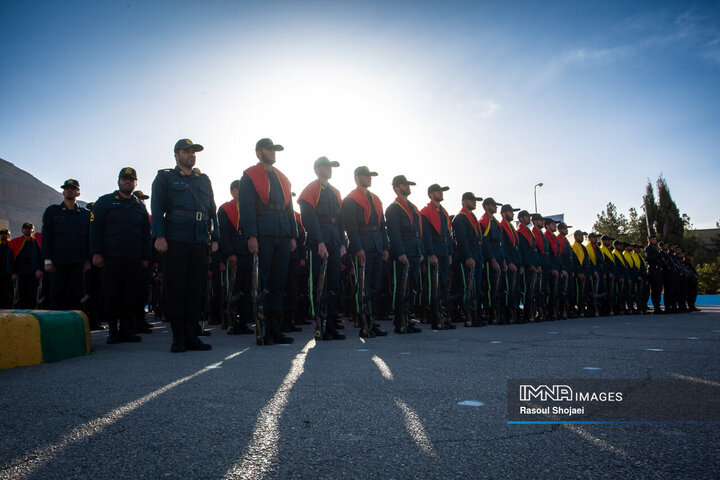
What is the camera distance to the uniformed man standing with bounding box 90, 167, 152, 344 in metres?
5.37

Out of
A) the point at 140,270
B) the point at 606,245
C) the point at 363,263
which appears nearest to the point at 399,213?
the point at 363,263

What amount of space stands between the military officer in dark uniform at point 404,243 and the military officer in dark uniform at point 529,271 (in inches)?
122

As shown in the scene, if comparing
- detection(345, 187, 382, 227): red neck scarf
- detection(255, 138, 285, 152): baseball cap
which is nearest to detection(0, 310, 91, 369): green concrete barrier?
detection(255, 138, 285, 152): baseball cap

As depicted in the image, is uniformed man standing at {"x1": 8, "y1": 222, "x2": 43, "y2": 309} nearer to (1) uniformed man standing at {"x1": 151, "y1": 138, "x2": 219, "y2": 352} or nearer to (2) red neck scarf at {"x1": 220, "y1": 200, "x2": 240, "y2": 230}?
(2) red neck scarf at {"x1": 220, "y1": 200, "x2": 240, "y2": 230}

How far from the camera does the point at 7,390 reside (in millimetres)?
2654

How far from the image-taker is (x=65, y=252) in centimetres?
631

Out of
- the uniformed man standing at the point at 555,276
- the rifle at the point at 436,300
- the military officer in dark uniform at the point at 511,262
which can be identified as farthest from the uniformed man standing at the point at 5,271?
the uniformed man standing at the point at 555,276

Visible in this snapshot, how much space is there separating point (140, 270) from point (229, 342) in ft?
5.30

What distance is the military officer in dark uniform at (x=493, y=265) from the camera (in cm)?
787

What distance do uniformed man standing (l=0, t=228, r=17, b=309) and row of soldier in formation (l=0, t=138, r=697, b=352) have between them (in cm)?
29

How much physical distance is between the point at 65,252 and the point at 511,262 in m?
7.58

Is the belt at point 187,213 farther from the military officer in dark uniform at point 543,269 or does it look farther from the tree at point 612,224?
the tree at point 612,224

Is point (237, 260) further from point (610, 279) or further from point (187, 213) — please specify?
point (610, 279)

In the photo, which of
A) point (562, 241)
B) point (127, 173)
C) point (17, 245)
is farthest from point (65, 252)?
point (562, 241)
